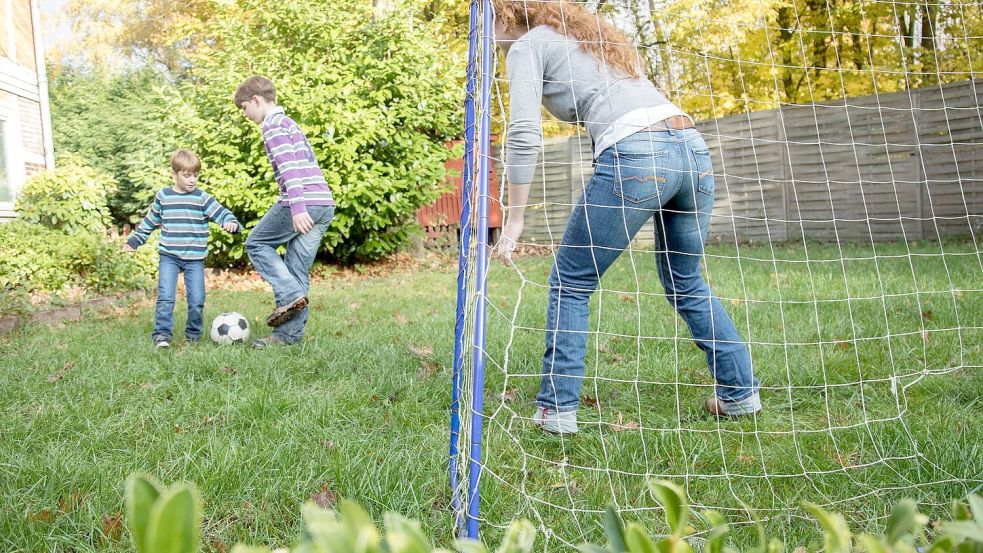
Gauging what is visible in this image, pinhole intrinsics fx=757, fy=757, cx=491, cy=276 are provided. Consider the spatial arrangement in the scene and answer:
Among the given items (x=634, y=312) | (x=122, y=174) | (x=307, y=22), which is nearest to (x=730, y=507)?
(x=634, y=312)

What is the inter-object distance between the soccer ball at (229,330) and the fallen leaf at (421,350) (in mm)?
1110

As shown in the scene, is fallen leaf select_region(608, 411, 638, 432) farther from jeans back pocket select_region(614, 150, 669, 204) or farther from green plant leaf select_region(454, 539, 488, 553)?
green plant leaf select_region(454, 539, 488, 553)

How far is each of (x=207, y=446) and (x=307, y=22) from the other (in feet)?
26.0

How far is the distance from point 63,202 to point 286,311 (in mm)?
5056

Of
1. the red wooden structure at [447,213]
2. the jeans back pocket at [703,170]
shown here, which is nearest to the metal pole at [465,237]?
the jeans back pocket at [703,170]

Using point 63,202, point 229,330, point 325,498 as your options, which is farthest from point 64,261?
point 325,498

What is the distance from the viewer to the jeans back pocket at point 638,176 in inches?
99.9

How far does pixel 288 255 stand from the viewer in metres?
4.70

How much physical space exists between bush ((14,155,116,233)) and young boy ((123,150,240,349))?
3.53 meters

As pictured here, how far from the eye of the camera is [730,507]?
220 centimetres

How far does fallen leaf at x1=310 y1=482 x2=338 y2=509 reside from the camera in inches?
86.4

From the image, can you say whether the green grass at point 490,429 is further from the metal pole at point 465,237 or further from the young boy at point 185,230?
the young boy at point 185,230

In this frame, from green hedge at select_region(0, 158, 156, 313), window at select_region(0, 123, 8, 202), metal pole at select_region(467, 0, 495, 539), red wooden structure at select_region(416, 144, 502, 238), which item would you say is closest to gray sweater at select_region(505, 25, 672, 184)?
metal pole at select_region(467, 0, 495, 539)

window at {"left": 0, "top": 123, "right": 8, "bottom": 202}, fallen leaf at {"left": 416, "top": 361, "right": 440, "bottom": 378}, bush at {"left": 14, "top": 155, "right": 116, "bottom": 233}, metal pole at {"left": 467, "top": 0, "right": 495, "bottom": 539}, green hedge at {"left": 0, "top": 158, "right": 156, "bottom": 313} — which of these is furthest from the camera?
window at {"left": 0, "top": 123, "right": 8, "bottom": 202}
